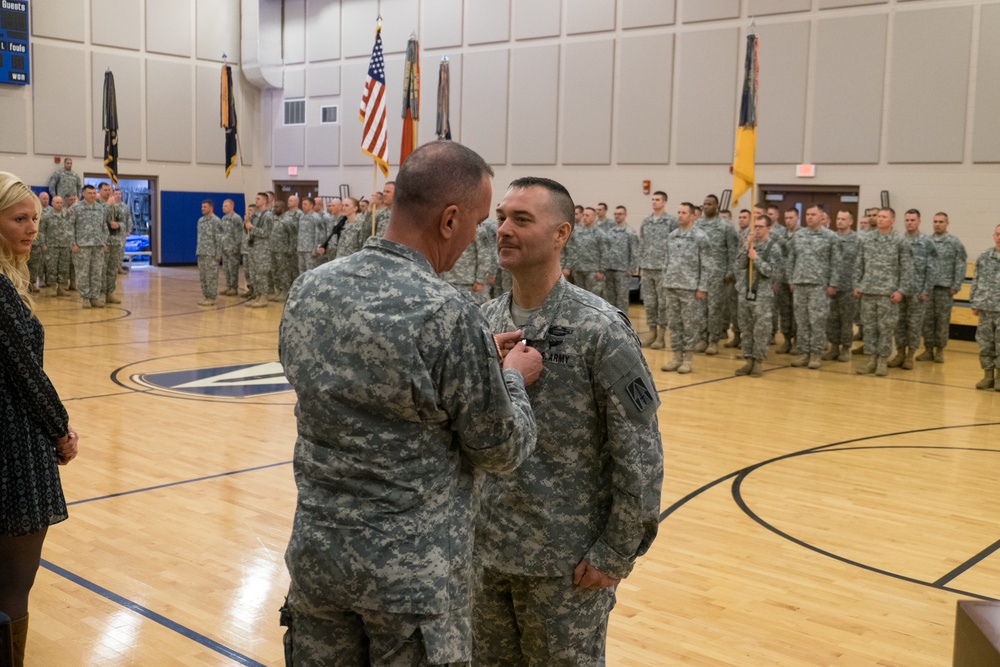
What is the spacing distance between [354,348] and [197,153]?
77.5ft

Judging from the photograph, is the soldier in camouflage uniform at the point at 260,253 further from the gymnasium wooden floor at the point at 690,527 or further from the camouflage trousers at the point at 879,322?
the camouflage trousers at the point at 879,322

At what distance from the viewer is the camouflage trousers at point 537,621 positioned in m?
2.28

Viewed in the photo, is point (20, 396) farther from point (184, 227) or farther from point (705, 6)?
point (184, 227)

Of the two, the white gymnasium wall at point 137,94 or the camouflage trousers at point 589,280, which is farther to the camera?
the white gymnasium wall at point 137,94

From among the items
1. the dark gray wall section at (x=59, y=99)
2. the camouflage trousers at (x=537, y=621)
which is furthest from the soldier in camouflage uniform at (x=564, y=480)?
the dark gray wall section at (x=59, y=99)

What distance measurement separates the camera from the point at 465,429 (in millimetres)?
1789

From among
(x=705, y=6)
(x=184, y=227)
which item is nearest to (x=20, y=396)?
(x=705, y=6)

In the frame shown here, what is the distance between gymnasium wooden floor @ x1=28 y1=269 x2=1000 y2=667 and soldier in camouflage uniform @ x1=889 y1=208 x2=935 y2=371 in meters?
1.80

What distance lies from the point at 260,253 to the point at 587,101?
22.1 ft

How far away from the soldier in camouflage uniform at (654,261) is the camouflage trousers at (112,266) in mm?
8371

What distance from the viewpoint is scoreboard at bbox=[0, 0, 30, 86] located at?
64.7ft

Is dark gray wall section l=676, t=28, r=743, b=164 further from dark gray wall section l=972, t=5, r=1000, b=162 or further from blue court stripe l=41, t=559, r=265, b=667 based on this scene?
blue court stripe l=41, t=559, r=265, b=667

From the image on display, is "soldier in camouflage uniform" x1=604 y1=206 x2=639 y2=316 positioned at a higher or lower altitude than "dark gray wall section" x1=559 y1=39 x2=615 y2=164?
lower

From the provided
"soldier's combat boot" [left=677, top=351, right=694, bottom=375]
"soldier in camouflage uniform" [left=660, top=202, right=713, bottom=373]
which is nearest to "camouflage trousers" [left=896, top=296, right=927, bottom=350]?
"soldier in camouflage uniform" [left=660, top=202, right=713, bottom=373]
